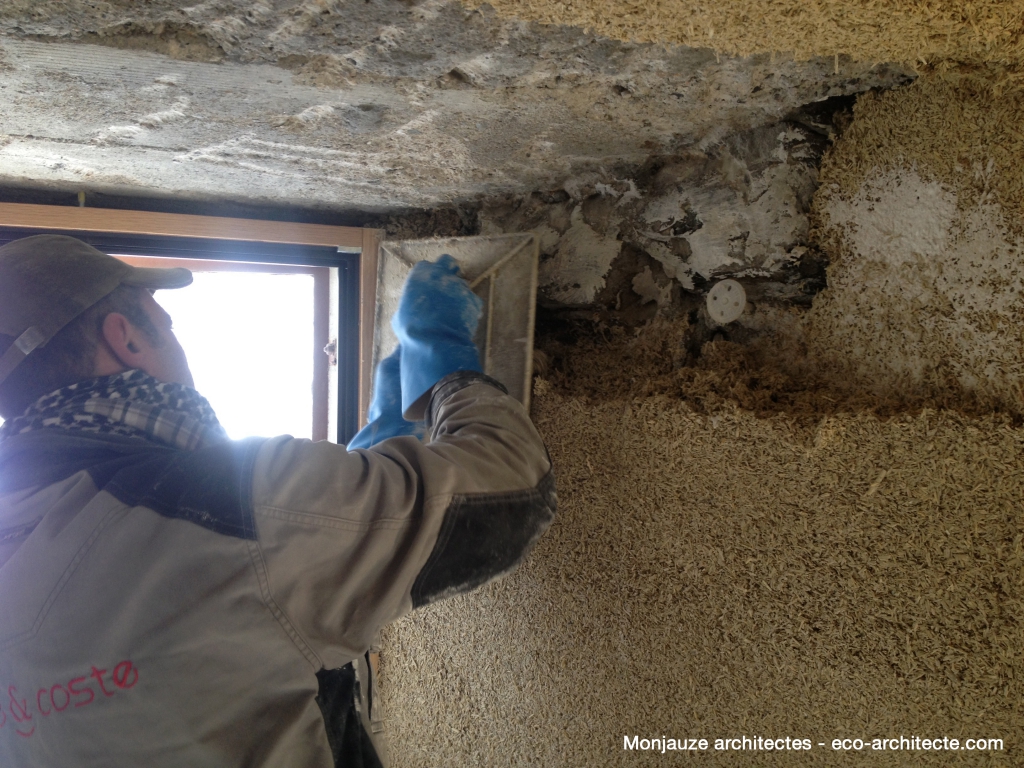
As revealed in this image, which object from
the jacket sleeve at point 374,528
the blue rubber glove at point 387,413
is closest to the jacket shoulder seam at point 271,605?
the jacket sleeve at point 374,528

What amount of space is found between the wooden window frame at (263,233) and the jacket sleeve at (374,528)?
0.98 m

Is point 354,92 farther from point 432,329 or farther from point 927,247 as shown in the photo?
point 927,247

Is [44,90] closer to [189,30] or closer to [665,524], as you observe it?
[189,30]

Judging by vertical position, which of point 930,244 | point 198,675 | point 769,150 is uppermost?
point 769,150

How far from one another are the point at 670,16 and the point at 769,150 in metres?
0.45

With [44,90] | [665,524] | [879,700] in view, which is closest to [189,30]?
[44,90]

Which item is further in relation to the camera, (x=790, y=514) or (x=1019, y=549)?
(x=790, y=514)

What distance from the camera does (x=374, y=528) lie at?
87 centimetres

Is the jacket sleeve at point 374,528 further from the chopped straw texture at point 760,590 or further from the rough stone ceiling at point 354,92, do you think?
the rough stone ceiling at point 354,92

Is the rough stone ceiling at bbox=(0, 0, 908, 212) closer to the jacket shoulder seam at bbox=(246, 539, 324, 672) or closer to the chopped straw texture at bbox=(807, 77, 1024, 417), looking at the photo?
the chopped straw texture at bbox=(807, 77, 1024, 417)

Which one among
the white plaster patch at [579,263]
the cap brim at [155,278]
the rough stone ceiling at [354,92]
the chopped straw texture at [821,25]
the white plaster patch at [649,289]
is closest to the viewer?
the chopped straw texture at [821,25]

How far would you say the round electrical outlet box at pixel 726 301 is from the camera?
1.25m

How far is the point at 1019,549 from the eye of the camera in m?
0.84

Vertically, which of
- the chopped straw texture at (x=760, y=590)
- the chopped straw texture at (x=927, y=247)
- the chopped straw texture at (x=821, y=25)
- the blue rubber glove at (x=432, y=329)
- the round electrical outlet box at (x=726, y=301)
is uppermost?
the chopped straw texture at (x=821, y=25)
